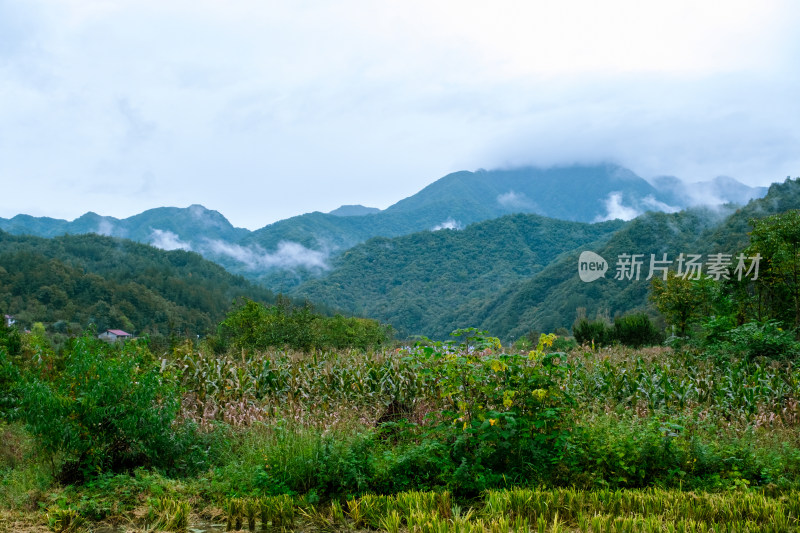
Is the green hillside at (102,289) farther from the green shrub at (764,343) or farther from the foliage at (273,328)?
the green shrub at (764,343)

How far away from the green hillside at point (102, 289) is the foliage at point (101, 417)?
55.9m

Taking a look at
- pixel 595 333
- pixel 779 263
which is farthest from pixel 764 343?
pixel 595 333

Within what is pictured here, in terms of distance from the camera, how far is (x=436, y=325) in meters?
102

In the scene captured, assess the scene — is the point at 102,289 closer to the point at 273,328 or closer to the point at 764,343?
the point at 273,328

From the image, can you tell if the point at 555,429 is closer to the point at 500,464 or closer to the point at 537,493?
the point at 500,464

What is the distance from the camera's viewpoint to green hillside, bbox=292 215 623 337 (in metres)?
120

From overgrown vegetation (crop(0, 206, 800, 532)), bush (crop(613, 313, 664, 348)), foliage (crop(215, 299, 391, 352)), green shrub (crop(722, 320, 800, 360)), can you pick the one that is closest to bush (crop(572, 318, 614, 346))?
bush (crop(613, 313, 664, 348))

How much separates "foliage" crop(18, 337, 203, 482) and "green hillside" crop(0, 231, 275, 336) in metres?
55.9

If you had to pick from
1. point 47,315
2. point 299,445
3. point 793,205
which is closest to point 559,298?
point 793,205

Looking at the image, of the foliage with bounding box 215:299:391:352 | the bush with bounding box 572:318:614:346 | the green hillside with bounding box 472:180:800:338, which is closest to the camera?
the foliage with bounding box 215:299:391:352

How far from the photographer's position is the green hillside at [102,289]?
2857 inches

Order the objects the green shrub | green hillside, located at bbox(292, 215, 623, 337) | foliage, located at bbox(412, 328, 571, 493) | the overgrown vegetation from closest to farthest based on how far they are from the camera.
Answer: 1. the overgrown vegetation
2. foliage, located at bbox(412, 328, 571, 493)
3. the green shrub
4. green hillside, located at bbox(292, 215, 623, 337)

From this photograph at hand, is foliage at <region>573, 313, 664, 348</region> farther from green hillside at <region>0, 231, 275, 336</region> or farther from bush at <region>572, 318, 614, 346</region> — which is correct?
green hillside at <region>0, 231, 275, 336</region>

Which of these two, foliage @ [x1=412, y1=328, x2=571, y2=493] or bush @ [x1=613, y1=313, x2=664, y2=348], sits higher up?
foliage @ [x1=412, y1=328, x2=571, y2=493]
